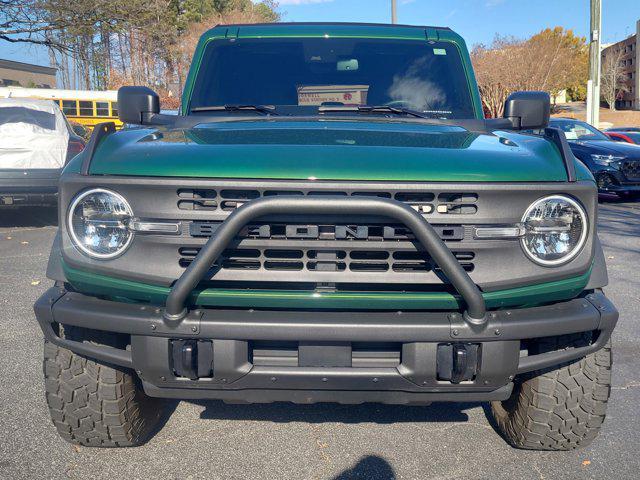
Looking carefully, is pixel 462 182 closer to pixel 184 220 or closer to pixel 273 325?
pixel 273 325

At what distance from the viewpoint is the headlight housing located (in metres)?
11.7

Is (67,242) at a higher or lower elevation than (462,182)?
lower

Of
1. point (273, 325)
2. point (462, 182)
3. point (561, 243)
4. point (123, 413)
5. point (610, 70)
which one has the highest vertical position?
point (610, 70)

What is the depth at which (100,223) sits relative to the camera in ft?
7.77

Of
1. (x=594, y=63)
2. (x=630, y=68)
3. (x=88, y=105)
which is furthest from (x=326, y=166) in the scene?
(x=630, y=68)

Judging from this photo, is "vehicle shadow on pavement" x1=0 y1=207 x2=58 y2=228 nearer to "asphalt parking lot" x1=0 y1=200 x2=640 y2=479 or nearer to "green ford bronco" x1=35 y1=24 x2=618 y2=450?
"asphalt parking lot" x1=0 y1=200 x2=640 y2=479

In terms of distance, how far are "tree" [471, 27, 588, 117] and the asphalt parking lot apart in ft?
111

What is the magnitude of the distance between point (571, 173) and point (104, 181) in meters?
1.73

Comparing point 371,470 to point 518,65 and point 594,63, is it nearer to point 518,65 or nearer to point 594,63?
point 594,63

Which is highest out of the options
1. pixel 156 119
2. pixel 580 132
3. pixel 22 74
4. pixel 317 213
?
pixel 22 74

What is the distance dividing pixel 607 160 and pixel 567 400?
10.2 m

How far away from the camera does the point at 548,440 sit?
2.85 metres

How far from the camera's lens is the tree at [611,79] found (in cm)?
6625

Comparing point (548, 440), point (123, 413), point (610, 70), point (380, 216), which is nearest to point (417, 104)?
point (380, 216)
